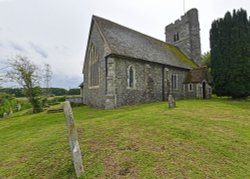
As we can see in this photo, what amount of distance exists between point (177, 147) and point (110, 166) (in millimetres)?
2410

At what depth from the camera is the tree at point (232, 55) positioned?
20.8 m

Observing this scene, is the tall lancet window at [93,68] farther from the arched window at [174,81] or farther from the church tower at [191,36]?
the church tower at [191,36]

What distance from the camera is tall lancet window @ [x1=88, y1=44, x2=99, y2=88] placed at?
20984 mm

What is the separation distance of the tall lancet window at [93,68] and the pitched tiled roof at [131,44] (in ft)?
9.49

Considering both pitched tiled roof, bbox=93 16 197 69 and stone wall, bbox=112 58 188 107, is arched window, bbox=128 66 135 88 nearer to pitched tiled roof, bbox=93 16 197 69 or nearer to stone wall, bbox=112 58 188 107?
stone wall, bbox=112 58 188 107

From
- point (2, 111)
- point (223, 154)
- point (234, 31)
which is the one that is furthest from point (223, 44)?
point (2, 111)

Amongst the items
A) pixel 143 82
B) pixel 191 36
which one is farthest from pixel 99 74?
pixel 191 36

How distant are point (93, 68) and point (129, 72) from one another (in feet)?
17.0

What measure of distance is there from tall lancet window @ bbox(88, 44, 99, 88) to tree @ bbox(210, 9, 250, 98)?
48.5 feet

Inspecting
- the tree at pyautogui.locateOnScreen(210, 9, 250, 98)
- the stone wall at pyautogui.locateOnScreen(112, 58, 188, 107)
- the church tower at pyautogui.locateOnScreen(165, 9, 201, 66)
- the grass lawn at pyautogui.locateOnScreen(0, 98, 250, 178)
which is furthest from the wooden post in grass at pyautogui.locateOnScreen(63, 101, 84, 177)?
the church tower at pyautogui.locateOnScreen(165, 9, 201, 66)

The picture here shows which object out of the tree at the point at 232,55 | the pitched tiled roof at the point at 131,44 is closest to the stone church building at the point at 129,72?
the pitched tiled roof at the point at 131,44

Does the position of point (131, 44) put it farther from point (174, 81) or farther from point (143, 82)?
point (174, 81)

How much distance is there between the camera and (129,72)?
19.3 m

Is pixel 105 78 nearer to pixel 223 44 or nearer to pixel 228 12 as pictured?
pixel 223 44
